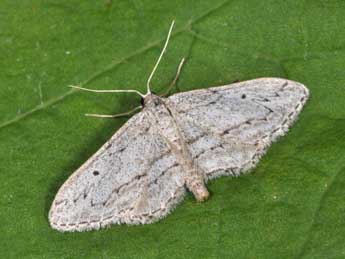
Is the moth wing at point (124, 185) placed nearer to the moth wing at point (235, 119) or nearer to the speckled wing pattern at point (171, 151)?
the speckled wing pattern at point (171, 151)

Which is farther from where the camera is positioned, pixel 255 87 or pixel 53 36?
pixel 53 36

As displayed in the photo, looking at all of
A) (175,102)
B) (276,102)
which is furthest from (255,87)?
(175,102)

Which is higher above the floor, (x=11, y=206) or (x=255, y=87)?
(x=255, y=87)

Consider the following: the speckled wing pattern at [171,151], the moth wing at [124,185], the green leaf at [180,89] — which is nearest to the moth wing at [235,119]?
the speckled wing pattern at [171,151]

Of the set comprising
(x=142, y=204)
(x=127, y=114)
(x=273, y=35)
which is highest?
(x=273, y=35)

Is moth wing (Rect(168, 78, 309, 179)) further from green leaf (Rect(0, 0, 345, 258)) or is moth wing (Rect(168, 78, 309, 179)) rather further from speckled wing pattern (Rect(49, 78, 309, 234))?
green leaf (Rect(0, 0, 345, 258))

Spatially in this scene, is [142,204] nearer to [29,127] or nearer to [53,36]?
[29,127]

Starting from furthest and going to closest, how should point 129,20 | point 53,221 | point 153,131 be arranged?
1. point 129,20
2. point 153,131
3. point 53,221

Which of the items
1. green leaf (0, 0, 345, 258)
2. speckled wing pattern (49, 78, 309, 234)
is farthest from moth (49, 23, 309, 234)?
green leaf (0, 0, 345, 258)
